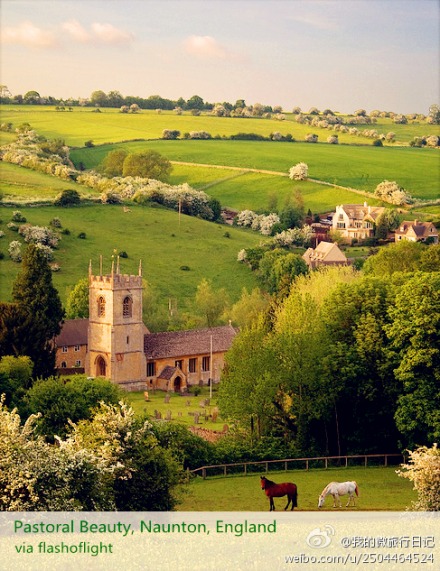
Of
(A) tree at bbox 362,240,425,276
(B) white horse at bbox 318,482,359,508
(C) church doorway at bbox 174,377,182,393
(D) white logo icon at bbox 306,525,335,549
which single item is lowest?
(C) church doorway at bbox 174,377,182,393

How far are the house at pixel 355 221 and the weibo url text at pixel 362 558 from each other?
127 metres

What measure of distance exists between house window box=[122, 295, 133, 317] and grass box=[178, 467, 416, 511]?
3593cm

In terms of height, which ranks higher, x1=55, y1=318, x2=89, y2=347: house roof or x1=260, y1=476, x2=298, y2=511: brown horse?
x1=260, y1=476, x2=298, y2=511: brown horse

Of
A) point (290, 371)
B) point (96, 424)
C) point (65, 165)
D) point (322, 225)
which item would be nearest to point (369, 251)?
point (322, 225)

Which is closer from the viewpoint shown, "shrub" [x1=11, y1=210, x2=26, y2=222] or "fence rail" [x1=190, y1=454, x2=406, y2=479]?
"fence rail" [x1=190, y1=454, x2=406, y2=479]

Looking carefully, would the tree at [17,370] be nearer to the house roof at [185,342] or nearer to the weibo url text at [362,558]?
the house roof at [185,342]

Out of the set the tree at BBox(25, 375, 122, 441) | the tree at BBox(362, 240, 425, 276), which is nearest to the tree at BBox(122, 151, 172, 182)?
the tree at BBox(362, 240, 425, 276)

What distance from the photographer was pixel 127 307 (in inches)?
3912

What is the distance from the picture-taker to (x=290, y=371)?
7206 centimetres

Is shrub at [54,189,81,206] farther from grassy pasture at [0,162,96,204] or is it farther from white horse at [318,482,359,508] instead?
white horse at [318,482,359,508]

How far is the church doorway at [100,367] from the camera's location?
9925 cm

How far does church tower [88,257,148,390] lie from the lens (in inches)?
3861

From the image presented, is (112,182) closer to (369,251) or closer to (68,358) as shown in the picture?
(369,251)

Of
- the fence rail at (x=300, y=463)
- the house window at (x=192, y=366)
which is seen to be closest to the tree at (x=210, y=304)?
the house window at (x=192, y=366)
